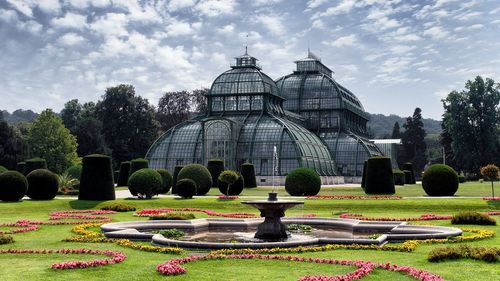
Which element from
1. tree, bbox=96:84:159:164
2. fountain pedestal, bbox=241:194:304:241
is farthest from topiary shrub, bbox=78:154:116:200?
tree, bbox=96:84:159:164

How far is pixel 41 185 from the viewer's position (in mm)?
37719

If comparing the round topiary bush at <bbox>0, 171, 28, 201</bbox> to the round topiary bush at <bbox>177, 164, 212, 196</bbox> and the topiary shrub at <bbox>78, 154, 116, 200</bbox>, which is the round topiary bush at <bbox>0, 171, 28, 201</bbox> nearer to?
the topiary shrub at <bbox>78, 154, 116, 200</bbox>

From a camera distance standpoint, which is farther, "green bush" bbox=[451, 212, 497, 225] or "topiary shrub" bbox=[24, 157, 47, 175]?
"topiary shrub" bbox=[24, 157, 47, 175]

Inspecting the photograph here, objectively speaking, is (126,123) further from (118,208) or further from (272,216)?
(272,216)

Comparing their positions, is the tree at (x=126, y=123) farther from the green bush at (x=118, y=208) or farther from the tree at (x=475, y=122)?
the green bush at (x=118, y=208)

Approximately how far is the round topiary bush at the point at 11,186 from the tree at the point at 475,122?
2434 inches

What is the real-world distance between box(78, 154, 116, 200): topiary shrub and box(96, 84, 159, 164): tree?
51.2 meters

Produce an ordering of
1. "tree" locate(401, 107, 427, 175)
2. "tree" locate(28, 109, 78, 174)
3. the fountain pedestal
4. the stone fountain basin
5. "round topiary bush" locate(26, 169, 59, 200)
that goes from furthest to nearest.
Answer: "tree" locate(401, 107, 427, 175)
"tree" locate(28, 109, 78, 174)
"round topiary bush" locate(26, 169, 59, 200)
the fountain pedestal
the stone fountain basin

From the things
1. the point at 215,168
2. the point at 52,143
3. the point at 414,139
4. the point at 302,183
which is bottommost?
the point at 302,183

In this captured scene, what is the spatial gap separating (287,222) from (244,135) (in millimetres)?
42247

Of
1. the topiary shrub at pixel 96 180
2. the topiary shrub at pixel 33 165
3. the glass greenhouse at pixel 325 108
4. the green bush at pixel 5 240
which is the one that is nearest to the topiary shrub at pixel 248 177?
the topiary shrub at pixel 96 180

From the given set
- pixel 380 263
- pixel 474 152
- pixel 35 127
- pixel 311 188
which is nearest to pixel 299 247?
pixel 380 263

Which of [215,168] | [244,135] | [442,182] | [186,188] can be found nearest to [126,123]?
[244,135]

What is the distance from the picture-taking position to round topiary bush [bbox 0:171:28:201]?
35.4 m
